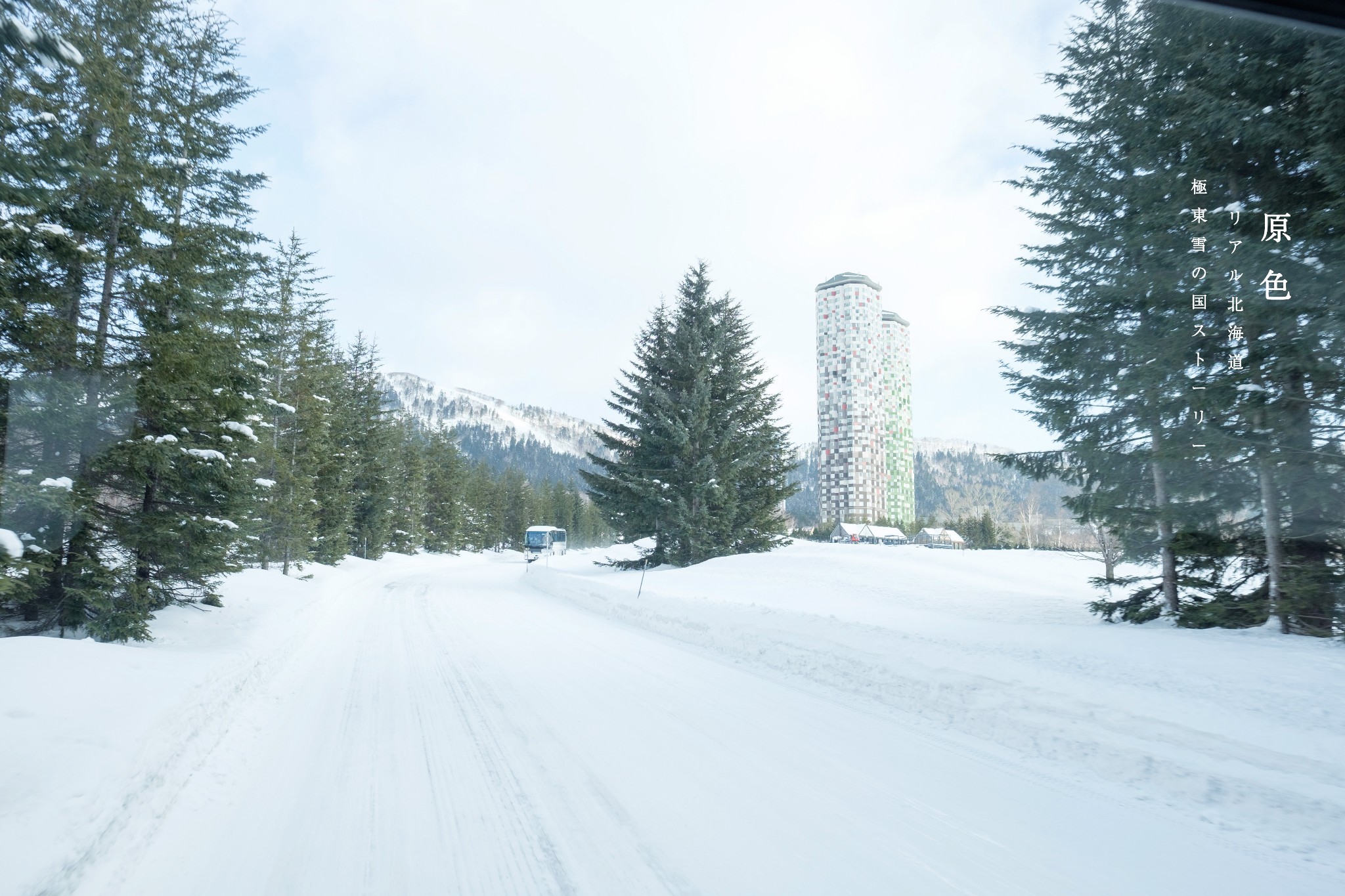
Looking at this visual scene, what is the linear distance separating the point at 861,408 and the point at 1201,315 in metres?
162

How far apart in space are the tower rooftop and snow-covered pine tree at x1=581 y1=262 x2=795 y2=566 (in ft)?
513

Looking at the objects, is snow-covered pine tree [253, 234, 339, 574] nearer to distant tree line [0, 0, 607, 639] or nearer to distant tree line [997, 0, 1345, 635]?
distant tree line [0, 0, 607, 639]

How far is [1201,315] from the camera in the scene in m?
9.57

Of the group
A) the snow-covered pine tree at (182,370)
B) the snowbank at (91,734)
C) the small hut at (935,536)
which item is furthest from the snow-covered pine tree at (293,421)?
the small hut at (935,536)

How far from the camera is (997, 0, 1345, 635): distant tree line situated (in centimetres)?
820

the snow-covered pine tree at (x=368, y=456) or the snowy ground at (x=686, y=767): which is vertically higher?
the snow-covered pine tree at (x=368, y=456)

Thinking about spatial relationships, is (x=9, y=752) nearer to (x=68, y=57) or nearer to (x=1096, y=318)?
(x=68, y=57)

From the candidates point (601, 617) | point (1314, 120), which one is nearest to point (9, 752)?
point (601, 617)

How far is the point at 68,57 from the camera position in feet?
14.5

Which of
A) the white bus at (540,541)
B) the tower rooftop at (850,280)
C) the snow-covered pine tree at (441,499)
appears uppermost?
the tower rooftop at (850,280)

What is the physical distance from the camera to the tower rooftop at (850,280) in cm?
17362

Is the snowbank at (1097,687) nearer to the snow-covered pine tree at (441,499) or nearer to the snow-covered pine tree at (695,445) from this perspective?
the snow-covered pine tree at (695,445)

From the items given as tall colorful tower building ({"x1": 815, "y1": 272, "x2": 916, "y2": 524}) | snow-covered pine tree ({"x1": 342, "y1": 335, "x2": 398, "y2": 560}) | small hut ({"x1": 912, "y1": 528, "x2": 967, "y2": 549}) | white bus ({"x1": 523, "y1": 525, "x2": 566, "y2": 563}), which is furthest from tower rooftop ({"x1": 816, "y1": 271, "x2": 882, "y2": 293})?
snow-covered pine tree ({"x1": 342, "y1": 335, "x2": 398, "y2": 560})

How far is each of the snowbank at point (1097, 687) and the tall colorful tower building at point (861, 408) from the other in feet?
490
